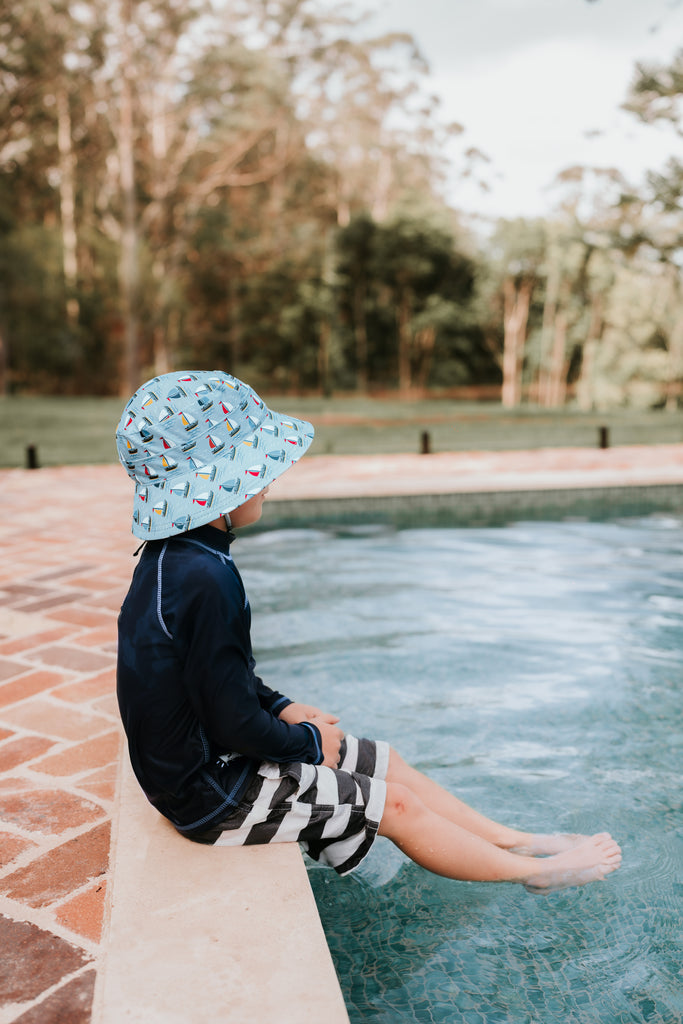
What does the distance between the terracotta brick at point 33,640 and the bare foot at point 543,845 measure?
7.62ft

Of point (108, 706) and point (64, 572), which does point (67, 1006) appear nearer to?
point (108, 706)

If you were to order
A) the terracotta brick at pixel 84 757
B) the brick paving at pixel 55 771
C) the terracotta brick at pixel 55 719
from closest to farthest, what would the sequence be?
1. the brick paving at pixel 55 771
2. the terracotta brick at pixel 84 757
3. the terracotta brick at pixel 55 719

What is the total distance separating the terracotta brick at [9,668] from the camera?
348 centimetres

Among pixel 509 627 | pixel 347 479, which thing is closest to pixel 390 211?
pixel 347 479

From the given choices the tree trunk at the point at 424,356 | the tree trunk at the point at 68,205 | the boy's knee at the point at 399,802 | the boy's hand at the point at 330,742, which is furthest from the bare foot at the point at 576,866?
the tree trunk at the point at 424,356

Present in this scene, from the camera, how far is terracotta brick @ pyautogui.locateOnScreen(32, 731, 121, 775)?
262 centimetres

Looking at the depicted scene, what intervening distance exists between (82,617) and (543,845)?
2.64m

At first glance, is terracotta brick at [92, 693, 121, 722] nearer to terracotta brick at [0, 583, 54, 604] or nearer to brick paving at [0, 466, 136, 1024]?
brick paving at [0, 466, 136, 1024]

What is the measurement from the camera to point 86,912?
75.2 inches

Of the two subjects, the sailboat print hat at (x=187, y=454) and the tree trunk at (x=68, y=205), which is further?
the tree trunk at (x=68, y=205)

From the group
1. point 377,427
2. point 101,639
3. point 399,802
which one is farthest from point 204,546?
point 377,427

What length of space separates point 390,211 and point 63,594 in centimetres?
2571

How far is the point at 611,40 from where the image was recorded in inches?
1007

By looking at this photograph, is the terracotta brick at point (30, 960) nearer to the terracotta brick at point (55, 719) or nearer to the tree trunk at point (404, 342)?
the terracotta brick at point (55, 719)
